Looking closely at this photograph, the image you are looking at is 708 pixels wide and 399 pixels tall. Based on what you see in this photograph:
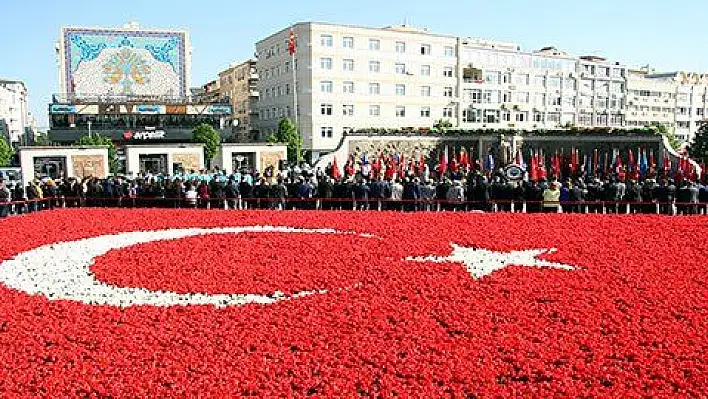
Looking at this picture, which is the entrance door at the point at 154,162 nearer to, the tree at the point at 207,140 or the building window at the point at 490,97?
the tree at the point at 207,140

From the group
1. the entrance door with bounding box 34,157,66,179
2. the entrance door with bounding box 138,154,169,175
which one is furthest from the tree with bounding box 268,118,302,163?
the entrance door with bounding box 34,157,66,179

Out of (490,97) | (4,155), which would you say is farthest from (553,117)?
(4,155)

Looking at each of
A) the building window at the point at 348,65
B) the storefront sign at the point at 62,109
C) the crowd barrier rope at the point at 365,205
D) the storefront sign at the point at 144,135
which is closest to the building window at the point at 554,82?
the building window at the point at 348,65

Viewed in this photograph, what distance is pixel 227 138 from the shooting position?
76562mm

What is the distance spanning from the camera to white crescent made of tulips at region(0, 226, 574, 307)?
469 inches

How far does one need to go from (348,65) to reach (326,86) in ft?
11.7

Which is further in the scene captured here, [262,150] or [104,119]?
[104,119]

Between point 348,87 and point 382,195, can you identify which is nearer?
point 382,195

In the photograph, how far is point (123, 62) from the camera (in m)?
69.9

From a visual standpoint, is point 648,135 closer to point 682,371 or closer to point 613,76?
point 682,371

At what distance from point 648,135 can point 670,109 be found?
79572mm

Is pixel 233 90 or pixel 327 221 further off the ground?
pixel 233 90

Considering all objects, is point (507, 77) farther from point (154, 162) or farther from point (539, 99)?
→ point (154, 162)

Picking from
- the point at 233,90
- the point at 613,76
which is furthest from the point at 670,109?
the point at 233,90
